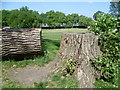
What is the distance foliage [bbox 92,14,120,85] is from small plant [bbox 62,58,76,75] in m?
0.47

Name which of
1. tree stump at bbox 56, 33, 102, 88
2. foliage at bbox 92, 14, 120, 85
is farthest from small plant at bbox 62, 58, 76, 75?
foliage at bbox 92, 14, 120, 85

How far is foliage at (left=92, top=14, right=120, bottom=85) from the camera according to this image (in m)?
3.95

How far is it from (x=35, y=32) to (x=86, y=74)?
2.66 meters

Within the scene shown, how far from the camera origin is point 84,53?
13.3 ft

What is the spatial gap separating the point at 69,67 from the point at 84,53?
19.0 inches

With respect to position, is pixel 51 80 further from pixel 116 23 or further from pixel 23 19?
pixel 23 19

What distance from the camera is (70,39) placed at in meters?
4.32

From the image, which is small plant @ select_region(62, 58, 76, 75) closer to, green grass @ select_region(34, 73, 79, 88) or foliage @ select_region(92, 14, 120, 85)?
green grass @ select_region(34, 73, 79, 88)

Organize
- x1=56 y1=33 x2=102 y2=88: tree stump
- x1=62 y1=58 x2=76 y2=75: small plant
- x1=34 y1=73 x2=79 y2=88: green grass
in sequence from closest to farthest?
x1=34 y1=73 x2=79 y2=88: green grass, x1=56 y1=33 x2=102 y2=88: tree stump, x1=62 y1=58 x2=76 y2=75: small plant

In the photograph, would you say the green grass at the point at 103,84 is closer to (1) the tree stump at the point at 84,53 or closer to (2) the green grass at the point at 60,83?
(1) the tree stump at the point at 84,53

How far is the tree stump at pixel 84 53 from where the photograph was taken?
385 centimetres

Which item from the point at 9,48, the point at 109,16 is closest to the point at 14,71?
the point at 9,48

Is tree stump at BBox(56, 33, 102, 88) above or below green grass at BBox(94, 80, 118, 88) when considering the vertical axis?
above

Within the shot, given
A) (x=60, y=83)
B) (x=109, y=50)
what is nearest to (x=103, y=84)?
(x=109, y=50)
